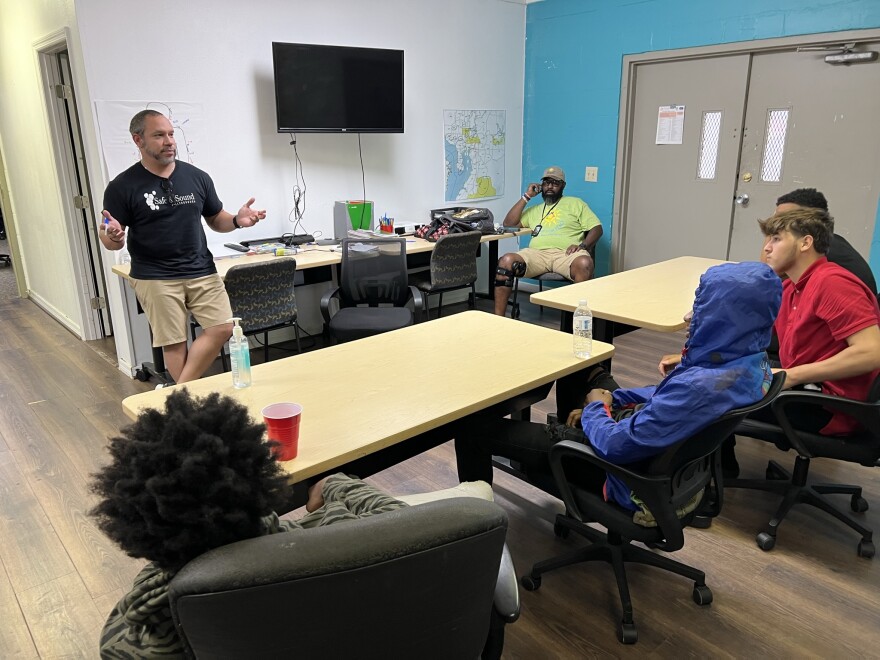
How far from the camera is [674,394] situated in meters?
1.61

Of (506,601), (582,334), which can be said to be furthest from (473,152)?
(506,601)

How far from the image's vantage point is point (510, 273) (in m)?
5.32

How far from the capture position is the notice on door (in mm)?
5242

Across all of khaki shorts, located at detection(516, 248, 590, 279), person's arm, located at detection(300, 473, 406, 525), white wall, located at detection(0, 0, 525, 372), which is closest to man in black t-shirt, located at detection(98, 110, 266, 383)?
white wall, located at detection(0, 0, 525, 372)

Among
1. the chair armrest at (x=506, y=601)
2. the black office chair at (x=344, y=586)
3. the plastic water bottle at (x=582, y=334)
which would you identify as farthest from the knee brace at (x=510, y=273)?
the black office chair at (x=344, y=586)

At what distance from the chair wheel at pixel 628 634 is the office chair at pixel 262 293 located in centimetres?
257

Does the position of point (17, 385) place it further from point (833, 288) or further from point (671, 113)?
point (671, 113)

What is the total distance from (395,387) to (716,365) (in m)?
0.91

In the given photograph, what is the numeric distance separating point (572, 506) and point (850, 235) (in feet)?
12.3

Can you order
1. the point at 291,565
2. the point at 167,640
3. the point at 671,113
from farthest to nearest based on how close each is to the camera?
the point at 671,113 → the point at 167,640 → the point at 291,565

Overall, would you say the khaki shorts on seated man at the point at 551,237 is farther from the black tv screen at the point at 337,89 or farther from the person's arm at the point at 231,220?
the person's arm at the point at 231,220

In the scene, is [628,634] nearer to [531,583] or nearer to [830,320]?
[531,583]

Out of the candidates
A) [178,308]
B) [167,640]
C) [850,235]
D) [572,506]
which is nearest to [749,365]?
[572,506]

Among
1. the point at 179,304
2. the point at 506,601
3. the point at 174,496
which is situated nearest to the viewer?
the point at 174,496
